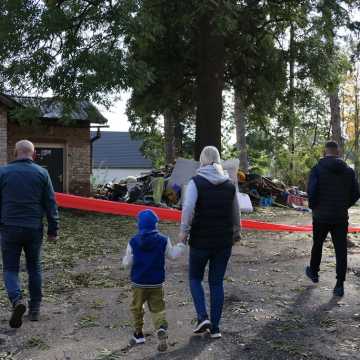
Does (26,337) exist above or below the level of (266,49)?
below

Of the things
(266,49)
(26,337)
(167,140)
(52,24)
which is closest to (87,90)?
(52,24)

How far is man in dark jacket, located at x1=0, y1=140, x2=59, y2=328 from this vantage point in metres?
5.90

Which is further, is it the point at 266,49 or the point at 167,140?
the point at 167,140

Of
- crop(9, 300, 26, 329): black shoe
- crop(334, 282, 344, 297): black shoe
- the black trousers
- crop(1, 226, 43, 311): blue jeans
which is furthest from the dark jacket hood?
crop(9, 300, 26, 329): black shoe

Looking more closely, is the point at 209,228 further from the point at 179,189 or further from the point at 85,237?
the point at 179,189

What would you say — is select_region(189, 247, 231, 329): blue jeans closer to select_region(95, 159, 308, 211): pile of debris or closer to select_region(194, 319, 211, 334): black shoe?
select_region(194, 319, 211, 334): black shoe

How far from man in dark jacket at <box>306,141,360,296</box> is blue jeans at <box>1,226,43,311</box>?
138 inches

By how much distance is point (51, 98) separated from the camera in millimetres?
15758

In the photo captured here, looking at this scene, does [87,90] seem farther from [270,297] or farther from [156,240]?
[156,240]

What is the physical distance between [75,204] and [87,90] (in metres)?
2.91

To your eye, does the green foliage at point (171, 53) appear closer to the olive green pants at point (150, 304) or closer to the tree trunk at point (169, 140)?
the tree trunk at point (169, 140)

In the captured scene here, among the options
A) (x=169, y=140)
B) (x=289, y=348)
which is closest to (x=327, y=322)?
(x=289, y=348)

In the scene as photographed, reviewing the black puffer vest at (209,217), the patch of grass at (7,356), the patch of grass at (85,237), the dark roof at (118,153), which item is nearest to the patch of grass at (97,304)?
the patch of grass at (7,356)

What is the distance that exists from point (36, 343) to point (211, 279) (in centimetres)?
173
